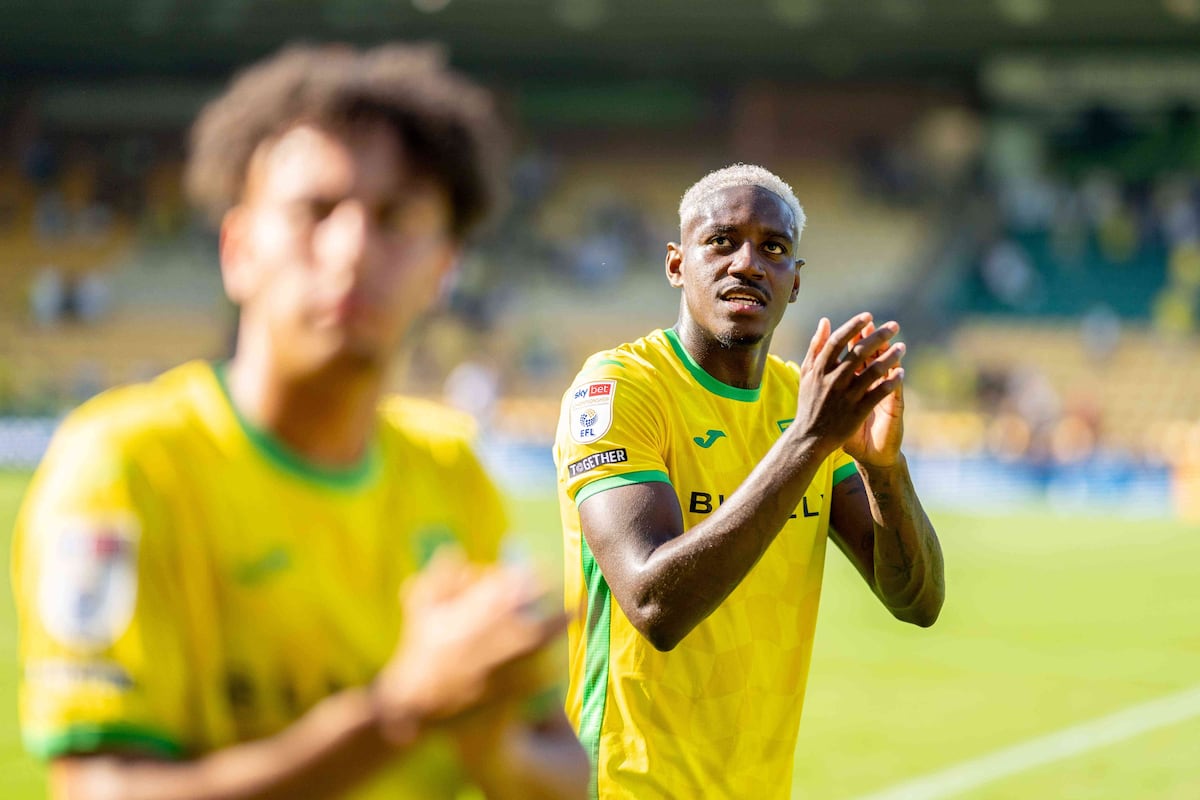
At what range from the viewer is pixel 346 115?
206 cm

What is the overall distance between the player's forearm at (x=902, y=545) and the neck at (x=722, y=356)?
0.45 m

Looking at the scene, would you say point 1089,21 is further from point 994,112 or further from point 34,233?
point 34,233

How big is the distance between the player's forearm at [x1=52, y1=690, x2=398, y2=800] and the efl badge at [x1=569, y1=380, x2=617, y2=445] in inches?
75.4

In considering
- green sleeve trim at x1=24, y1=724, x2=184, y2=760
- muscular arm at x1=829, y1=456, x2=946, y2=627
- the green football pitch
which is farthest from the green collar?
the green football pitch

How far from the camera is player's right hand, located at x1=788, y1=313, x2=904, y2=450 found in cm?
316

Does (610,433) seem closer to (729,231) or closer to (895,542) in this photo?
(729,231)

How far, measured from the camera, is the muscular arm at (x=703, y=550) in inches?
128

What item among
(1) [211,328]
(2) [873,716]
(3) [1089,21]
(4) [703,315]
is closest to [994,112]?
(3) [1089,21]

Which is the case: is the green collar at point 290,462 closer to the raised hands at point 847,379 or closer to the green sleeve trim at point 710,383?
the raised hands at point 847,379

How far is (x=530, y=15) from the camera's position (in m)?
37.0

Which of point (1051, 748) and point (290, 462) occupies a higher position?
point (290, 462)

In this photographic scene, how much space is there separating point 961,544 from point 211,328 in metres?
23.2

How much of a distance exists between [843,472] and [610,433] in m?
0.76

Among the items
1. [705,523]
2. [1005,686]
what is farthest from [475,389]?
[705,523]
